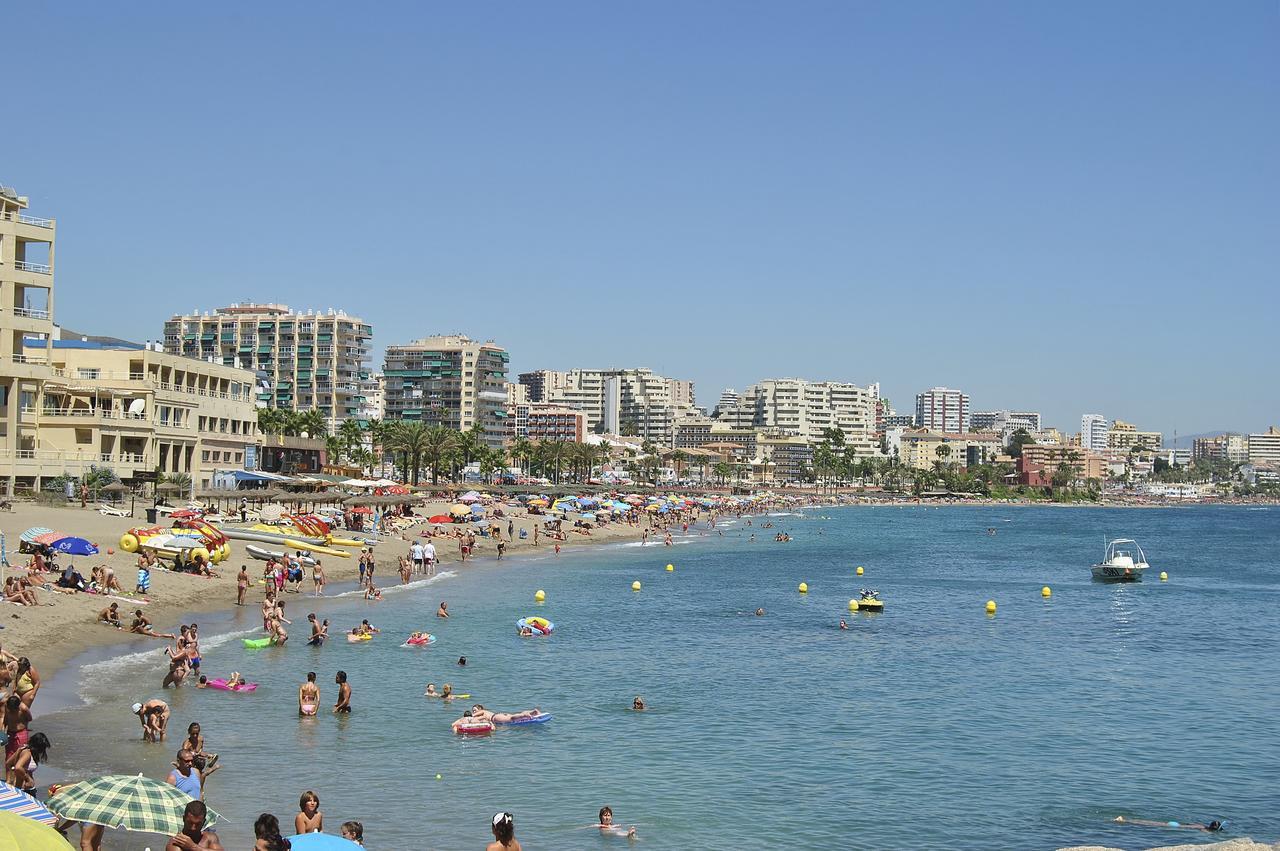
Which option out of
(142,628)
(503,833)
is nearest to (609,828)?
(503,833)

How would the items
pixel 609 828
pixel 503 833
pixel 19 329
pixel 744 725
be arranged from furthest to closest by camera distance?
pixel 19 329, pixel 744 725, pixel 609 828, pixel 503 833

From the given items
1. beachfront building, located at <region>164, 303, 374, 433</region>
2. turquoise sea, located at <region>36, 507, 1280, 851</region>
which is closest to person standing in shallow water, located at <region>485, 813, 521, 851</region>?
turquoise sea, located at <region>36, 507, 1280, 851</region>

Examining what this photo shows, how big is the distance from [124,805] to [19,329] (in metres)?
49.6

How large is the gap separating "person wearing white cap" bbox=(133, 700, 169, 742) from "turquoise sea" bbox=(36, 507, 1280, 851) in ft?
1.71

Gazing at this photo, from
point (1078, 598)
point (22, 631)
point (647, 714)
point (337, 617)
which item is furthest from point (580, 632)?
point (1078, 598)

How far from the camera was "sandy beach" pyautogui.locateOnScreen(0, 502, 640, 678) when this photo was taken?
28906 millimetres

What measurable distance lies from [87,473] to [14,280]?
31.3ft

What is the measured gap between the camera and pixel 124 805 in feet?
45.8

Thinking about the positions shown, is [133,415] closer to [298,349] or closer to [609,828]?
[609,828]

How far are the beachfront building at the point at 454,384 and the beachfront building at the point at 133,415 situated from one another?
107 meters

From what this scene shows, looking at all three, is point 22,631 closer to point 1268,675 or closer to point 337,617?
point 337,617

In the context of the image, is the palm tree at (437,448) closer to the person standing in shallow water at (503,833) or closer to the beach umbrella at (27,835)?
the person standing in shallow water at (503,833)

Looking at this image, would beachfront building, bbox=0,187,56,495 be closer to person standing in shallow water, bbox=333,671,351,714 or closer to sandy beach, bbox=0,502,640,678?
sandy beach, bbox=0,502,640,678

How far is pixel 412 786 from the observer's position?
804 inches
